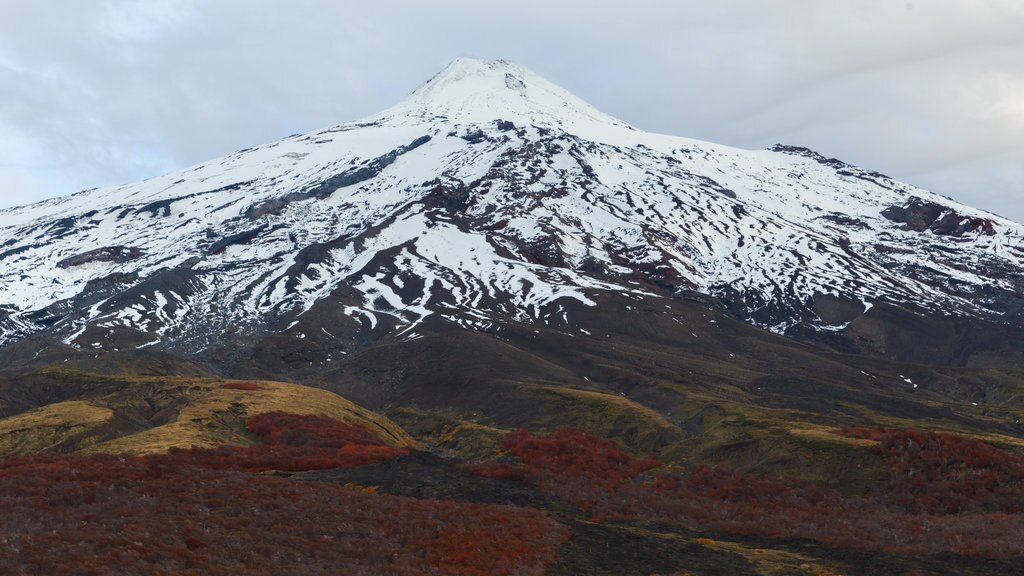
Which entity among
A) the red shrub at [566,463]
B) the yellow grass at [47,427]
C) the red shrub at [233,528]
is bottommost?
the red shrub at [233,528]

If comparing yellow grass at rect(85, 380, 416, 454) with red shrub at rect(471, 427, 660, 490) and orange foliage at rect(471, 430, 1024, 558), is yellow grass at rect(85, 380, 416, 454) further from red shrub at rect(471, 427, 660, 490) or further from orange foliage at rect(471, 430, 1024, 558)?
orange foliage at rect(471, 430, 1024, 558)

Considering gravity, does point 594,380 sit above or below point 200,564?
above

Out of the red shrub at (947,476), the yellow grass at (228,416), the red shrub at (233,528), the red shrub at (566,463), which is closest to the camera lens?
the red shrub at (233,528)

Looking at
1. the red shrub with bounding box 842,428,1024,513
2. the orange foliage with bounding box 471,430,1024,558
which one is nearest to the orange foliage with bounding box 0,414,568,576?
the orange foliage with bounding box 471,430,1024,558

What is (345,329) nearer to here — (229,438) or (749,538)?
(229,438)

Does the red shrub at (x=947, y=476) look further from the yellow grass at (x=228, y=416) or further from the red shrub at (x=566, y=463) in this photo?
the yellow grass at (x=228, y=416)

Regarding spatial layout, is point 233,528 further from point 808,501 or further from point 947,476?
point 947,476

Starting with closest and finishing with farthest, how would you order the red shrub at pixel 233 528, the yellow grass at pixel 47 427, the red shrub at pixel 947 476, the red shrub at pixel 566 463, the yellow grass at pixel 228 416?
the red shrub at pixel 233 528 → the red shrub at pixel 947 476 → the red shrub at pixel 566 463 → the yellow grass at pixel 228 416 → the yellow grass at pixel 47 427

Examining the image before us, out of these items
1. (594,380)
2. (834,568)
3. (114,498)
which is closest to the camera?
(834,568)

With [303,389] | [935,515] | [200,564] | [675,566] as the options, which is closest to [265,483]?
[200,564]

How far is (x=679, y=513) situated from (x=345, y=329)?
152 metres

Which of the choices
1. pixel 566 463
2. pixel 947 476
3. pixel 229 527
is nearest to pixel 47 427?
pixel 566 463

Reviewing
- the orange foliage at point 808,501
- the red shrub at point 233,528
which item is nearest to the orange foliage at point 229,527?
the red shrub at point 233,528

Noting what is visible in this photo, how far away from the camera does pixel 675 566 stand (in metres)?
34.3
